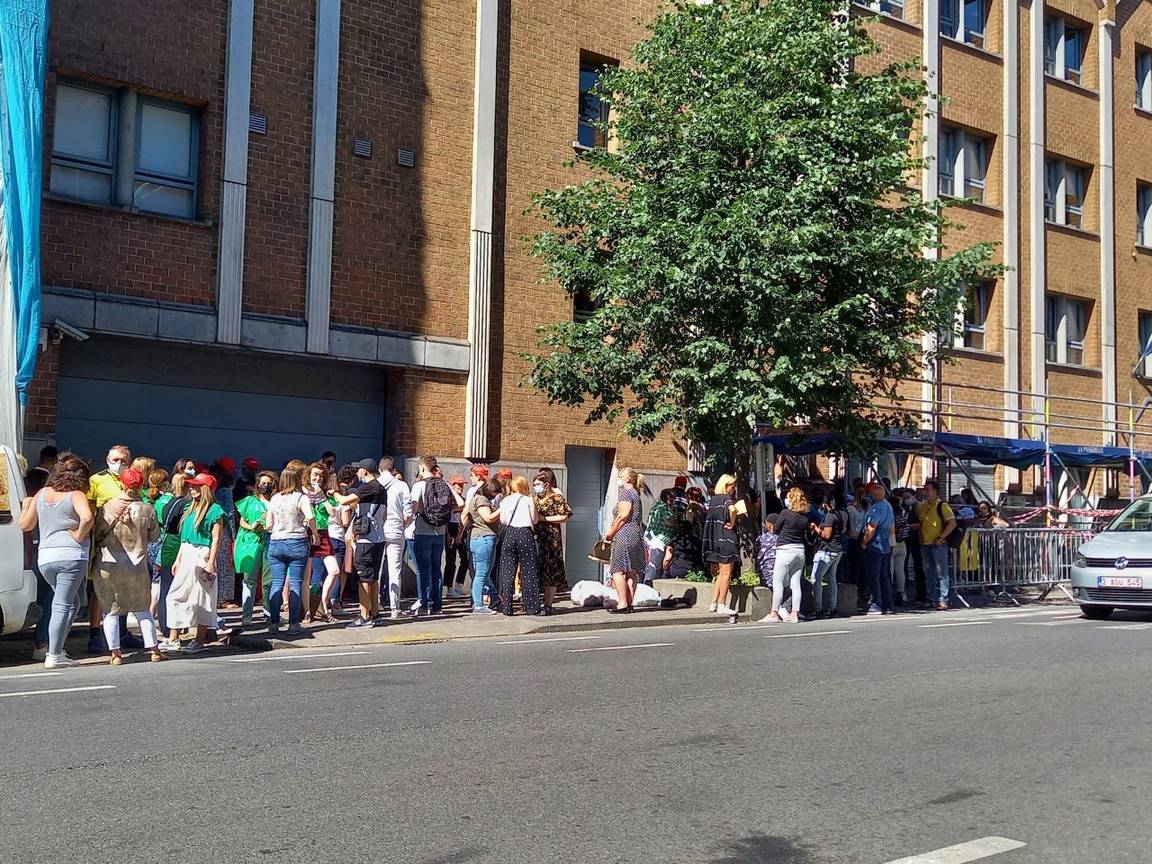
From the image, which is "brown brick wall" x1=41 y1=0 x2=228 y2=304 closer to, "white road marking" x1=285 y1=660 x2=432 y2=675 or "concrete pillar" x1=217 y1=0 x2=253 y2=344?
"concrete pillar" x1=217 y1=0 x2=253 y2=344

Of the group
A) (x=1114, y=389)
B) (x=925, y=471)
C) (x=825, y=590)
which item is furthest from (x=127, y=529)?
(x=1114, y=389)

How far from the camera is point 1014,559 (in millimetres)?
18844

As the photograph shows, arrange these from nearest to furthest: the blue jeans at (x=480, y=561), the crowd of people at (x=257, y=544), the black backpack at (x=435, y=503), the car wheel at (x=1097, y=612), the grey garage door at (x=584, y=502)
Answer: the crowd of people at (x=257, y=544) < the black backpack at (x=435, y=503) < the blue jeans at (x=480, y=561) < the car wheel at (x=1097, y=612) < the grey garage door at (x=584, y=502)

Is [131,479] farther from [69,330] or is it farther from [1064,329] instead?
[1064,329]

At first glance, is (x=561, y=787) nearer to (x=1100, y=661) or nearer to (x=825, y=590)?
(x=1100, y=661)

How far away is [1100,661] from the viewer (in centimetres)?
1063

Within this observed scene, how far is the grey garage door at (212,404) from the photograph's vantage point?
15234 millimetres

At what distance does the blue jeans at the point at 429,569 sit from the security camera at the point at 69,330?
4.53 m

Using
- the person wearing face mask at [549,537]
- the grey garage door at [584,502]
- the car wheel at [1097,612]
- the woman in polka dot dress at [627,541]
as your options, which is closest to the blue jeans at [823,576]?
the woman in polka dot dress at [627,541]

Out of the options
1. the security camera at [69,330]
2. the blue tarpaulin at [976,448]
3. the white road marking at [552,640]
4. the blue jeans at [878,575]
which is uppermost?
the security camera at [69,330]

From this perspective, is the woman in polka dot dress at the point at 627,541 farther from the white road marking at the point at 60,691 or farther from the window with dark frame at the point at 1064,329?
the window with dark frame at the point at 1064,329

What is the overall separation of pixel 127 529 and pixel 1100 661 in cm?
830

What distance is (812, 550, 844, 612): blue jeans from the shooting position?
16062mm

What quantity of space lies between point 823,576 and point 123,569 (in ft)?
29.8
